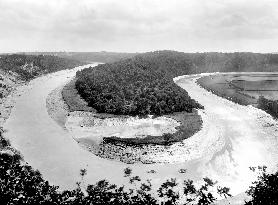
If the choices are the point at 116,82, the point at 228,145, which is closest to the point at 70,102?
the point at 116,82

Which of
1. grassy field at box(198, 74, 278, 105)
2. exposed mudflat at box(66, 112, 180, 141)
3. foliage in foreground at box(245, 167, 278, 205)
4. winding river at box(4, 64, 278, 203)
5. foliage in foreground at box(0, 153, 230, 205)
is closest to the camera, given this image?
foliage in foreground at box(245, 167, 278, 205)

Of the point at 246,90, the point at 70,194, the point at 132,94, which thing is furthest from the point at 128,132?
the point at 246,90

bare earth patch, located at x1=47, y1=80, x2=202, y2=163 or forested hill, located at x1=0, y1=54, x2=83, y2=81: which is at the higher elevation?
forested hill, located at x1=0, y1=54, x2=83, y2=81

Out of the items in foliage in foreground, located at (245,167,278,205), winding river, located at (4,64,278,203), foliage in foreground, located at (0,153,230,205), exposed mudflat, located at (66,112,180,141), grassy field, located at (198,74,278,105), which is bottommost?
winding river, located at (4,64,278,203)

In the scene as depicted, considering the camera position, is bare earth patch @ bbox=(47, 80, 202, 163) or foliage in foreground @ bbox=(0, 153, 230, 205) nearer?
foliage in foreground @ bbox=(0, 153, 230, 205)

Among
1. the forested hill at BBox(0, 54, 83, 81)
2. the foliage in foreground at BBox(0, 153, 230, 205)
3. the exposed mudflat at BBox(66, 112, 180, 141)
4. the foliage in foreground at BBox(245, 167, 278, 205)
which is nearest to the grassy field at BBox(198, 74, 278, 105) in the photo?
the exposed mudflat at BBox(66, 112, 180, 141)

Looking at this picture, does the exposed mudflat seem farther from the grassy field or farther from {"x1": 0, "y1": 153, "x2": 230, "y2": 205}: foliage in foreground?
the grassy field

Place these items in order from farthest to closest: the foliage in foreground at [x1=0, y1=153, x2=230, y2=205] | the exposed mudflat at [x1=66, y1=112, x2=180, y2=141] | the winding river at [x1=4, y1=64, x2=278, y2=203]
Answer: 1. the exposed mudflat at [x1=66, y1=112, x2=180, y2=141]
2. the winding river at [x1=4, y1=64, x2=278, y2=203]
3. the foliage in foreground at [x1=0, y1=153, x2=230, y2=205]

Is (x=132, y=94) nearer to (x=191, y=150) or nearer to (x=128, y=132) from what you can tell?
(x=128, y=132)
